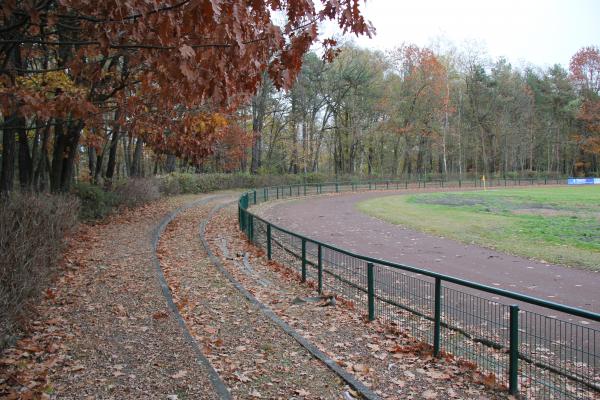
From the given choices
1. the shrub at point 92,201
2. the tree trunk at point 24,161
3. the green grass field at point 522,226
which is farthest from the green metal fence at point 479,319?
the tree trunk at point 24,161

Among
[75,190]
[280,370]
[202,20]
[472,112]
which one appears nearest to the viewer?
[202,20]

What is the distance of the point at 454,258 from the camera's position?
1417 centimetres

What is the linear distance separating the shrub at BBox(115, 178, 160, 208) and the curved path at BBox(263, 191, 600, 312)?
6.72 m

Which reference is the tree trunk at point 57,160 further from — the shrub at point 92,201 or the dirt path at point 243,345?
the dirt path at point 243,345

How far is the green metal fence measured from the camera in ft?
17.4

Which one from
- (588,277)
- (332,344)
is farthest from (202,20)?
(588,277)

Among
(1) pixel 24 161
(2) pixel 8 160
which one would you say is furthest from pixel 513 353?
(1) pixel 24 161

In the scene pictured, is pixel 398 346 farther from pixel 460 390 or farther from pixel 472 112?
pixel 472 112

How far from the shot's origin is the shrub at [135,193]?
902 inches

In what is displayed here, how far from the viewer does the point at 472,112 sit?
76.4 metres

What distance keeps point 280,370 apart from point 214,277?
5472 mm

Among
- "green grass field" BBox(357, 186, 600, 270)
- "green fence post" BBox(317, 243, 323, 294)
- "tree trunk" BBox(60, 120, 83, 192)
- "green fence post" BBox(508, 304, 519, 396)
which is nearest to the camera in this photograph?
"green fence post" BBox(508, 304, 519, 396)

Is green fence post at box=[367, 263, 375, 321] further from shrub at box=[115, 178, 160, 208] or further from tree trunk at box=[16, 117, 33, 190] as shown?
shrub at box=[115, 178, 160, 208]

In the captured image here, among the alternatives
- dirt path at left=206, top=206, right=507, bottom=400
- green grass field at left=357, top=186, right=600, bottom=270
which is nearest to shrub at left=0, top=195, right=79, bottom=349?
dirt path at left=206, top=206, right=507, bottom=400
